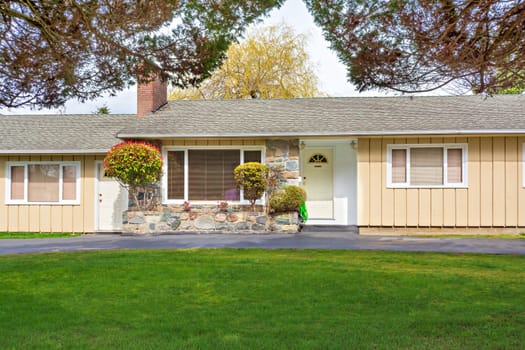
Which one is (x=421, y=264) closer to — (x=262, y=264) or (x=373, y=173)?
(x=262, y=264)

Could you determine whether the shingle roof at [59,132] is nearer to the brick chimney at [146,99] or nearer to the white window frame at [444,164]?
the brick chimney at [146,99]

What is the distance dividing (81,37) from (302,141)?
9.81 metres

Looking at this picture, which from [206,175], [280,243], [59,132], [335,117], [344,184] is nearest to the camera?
[280,243]

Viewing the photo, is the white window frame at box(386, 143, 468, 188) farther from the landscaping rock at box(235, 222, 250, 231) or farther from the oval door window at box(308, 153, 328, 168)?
the landscaping rock at box(235, 222, 250, 231)

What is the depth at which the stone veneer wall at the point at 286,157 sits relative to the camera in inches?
612

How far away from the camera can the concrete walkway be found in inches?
456

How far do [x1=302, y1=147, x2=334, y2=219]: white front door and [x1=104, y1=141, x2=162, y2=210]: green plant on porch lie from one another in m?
4.64

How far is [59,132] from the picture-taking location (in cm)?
1792

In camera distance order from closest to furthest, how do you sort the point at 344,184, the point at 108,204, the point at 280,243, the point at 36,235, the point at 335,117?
the point at 280,243, the point at 36,235, the point at 335,117, the point at 344,184, the point at 108,204

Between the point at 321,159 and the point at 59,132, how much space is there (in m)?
8.73

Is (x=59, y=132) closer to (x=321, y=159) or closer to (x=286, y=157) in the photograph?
(x=286, y=157)

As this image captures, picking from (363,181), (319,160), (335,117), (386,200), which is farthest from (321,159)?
(386,200)

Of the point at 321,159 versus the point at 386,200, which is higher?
the point at 321,159

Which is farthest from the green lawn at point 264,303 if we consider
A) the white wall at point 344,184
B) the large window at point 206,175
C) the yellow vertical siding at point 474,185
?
the white wall at point 344,184
